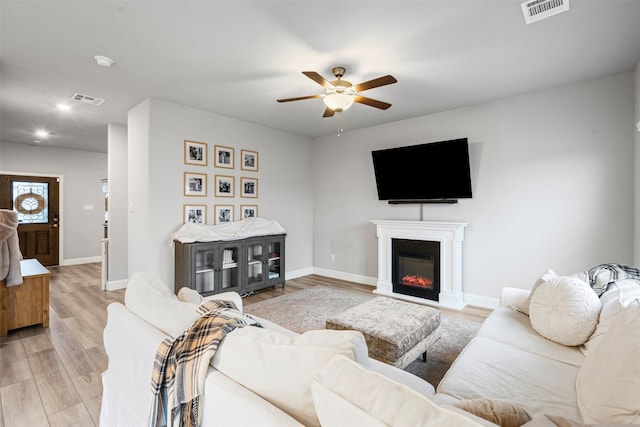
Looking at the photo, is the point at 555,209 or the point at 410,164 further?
the point at 410,164

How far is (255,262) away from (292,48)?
10.2 ft

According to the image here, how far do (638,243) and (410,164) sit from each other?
2.51 metres

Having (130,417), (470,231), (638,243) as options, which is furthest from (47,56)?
(638,243)

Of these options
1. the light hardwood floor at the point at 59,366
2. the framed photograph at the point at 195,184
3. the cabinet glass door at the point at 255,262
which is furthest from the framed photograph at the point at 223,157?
the light hardwood floor at the point at 59,366

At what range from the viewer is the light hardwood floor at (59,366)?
190 cm

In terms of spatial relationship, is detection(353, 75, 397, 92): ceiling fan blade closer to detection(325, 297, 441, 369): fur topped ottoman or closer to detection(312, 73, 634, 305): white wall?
detection(325, 297, 441, 369): fur topped ottoman

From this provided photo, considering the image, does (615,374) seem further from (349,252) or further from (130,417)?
→ (349,252)

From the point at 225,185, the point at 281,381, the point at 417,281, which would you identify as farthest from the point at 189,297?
the point at 417,281

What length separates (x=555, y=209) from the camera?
136 inches

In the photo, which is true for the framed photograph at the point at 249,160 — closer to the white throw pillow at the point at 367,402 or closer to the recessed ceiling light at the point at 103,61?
the recessed ceiling light at the point at 103,61

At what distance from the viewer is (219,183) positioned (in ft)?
14.7

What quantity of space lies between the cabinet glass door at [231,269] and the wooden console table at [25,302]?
188 centimetres

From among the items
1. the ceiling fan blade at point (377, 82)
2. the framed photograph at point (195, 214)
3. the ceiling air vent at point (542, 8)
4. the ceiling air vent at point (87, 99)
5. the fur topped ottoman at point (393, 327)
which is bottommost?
the fur topped ottoman at point (393, 327)

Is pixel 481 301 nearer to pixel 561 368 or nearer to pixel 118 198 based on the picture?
pixel 561 368
